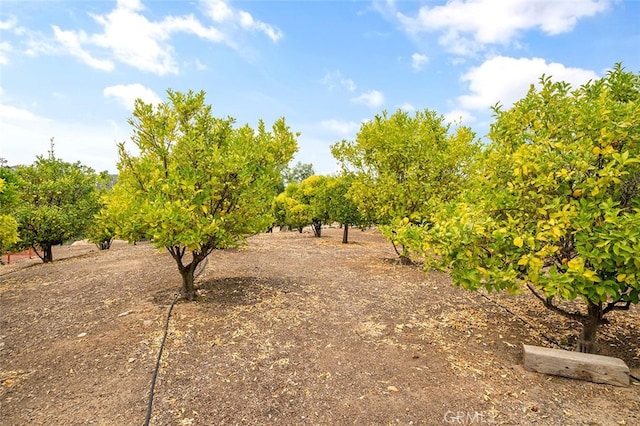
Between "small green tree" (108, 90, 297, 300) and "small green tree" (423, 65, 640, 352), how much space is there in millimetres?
4528

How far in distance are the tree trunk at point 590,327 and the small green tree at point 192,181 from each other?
21.4 feet

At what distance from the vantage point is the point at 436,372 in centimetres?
494

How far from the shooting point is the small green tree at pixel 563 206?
13.7ft

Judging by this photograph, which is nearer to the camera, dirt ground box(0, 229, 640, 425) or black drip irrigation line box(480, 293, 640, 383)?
dirt ground box(0, 229, 640, 425)

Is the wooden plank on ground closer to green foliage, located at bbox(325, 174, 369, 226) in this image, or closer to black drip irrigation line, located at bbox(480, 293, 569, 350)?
black drip irrigation line, located at bbox(480, 293, 569, 350)

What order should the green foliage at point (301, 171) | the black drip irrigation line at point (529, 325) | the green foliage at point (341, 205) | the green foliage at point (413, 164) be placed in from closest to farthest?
the black drip irrigation line at point (529, 325), the green foliage at point (413, 164), the green foliage at point (341, 205), the green foliage at point (301, 171)

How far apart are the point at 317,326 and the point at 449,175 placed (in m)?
8.40

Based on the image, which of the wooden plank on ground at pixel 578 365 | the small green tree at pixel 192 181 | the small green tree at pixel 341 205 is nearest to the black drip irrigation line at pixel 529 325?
the wooden plank on ground at pixel 578 365

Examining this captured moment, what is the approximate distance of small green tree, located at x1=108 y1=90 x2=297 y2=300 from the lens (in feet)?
22.9

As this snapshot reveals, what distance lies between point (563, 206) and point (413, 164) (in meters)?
8.01

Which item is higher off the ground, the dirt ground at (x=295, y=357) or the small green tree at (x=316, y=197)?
the small green tree at (x=316, y=197)

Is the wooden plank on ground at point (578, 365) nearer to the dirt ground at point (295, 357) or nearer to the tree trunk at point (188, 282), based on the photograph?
the dirt ground at point (295, 357)

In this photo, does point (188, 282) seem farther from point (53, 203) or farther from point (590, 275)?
Result: point (53, 203)

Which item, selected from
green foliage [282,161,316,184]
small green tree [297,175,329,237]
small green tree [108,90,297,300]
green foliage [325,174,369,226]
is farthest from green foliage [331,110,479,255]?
green foliage [282,161,316,184]
